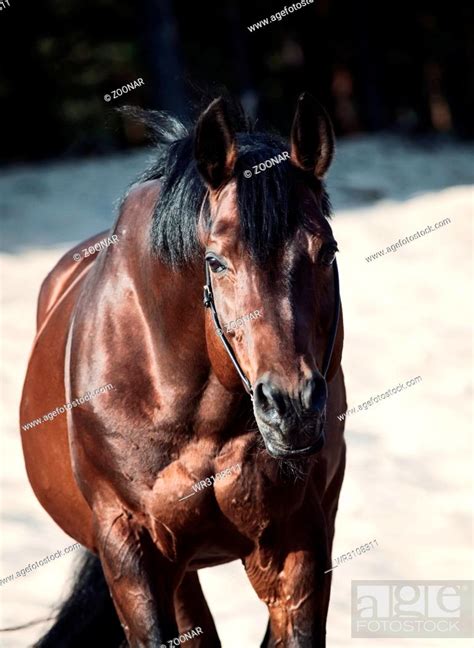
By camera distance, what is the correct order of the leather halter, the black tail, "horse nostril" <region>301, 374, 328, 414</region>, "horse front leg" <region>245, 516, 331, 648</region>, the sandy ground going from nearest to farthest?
"horse nostril" <region>301, 374, 328, 414</region>
the leather halter
"horse front leg" <region>245, 516, 331, 648</region>
the black tail
the sandy ground

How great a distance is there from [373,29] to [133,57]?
328cm

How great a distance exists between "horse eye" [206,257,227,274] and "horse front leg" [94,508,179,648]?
0.84 metres

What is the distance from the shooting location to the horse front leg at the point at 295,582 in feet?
10.8

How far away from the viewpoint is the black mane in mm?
2811

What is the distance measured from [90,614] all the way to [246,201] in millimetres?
2372

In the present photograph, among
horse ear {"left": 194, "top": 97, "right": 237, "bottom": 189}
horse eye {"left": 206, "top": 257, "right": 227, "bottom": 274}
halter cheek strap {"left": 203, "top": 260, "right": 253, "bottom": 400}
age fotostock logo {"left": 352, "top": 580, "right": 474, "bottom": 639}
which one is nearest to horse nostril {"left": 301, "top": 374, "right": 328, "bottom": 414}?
halter cheek strap {"left": 203, "top": 260, "right": 253, "bottom": 400}

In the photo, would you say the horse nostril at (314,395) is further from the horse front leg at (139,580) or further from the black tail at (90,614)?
the black tail at (90,614)

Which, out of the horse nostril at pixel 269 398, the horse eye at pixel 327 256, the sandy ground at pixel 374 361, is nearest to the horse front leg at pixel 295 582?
the horse nostril at pixel 269 398

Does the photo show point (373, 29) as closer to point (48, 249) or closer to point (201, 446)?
point (48, 249)

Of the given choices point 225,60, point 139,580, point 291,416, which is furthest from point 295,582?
point 225,60

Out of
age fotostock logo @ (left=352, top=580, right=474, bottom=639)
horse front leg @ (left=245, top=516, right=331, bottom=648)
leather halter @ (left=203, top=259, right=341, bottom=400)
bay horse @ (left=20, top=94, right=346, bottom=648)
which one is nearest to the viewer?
bay horse @ (left=20, top=94, right=346, bottom=648)

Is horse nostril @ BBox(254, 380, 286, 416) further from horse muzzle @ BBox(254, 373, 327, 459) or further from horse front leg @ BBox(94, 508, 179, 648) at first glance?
horse front leg @ BBox(94, 508, 179, 648)

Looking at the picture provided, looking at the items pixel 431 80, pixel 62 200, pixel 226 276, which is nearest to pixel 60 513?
pixel 226 276

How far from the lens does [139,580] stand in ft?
10.8
